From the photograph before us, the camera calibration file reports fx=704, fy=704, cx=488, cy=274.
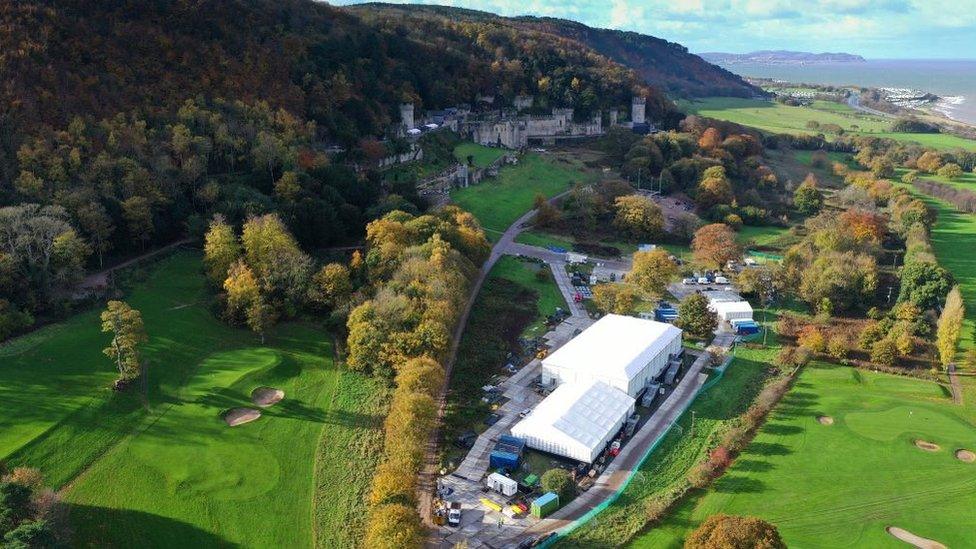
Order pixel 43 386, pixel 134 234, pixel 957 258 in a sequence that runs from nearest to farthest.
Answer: pixel 43 386 → pixel 134 234 → pixel 957 258

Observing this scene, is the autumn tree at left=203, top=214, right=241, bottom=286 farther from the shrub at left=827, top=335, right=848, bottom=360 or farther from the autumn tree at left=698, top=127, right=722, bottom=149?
the autumn tree at left=698, top=127, right=722, bottom=149

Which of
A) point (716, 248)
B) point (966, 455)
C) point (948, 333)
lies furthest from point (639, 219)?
point (966, 455)

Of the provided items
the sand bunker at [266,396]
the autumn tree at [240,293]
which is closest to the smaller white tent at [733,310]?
the sand bunker at [266,396]

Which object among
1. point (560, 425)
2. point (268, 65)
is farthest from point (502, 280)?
point (268, 65)

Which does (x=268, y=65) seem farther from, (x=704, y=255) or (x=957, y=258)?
(x=957, y=258)

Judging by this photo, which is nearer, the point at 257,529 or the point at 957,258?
the point at 257,529

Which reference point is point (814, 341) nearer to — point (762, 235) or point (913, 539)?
point (913, 539)
